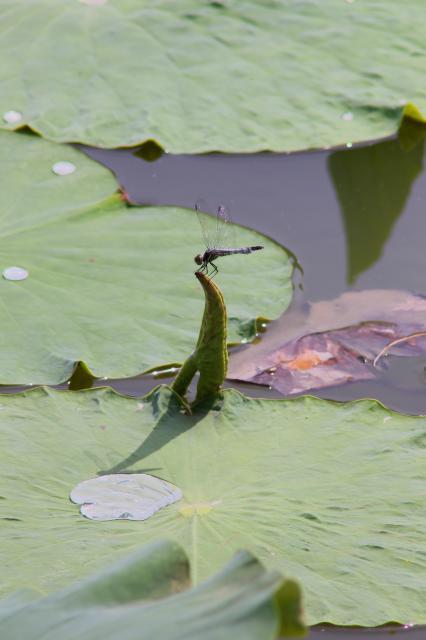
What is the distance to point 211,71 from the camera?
3189mm

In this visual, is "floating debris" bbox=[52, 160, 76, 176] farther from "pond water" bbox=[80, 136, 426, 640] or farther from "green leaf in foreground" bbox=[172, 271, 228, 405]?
"green leaf in foreground" bbox=[172, 271, 228, 405]

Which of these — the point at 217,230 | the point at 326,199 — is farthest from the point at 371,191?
the point at 217,230

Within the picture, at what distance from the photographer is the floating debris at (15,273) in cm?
241

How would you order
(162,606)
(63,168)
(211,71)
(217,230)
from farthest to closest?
1. (211,71)
2. (63,168)
3. (217,230)
4. (162,606)

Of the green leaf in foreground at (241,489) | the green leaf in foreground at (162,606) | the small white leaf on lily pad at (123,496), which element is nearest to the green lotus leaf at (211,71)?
the green leaf in foreground at (241,489)

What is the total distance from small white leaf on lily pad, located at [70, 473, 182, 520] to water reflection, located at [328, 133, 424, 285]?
0.98 metres

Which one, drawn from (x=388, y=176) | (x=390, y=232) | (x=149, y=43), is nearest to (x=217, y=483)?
(x=390, y=232)

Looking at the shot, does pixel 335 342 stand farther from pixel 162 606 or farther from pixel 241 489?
pixel 162 606

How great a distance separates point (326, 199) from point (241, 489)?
4.33ft

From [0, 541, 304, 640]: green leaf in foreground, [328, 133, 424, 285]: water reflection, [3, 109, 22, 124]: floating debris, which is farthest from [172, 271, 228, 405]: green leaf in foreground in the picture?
[3, 109, 22, 124]: floating debris

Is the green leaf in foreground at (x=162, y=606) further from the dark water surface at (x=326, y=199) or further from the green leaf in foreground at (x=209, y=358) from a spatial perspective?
the dark water surface at (x=326, y=199)

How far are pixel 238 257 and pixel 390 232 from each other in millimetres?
476

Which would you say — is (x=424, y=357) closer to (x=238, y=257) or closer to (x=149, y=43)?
(x=238, y=257)

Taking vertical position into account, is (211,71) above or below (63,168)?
above
